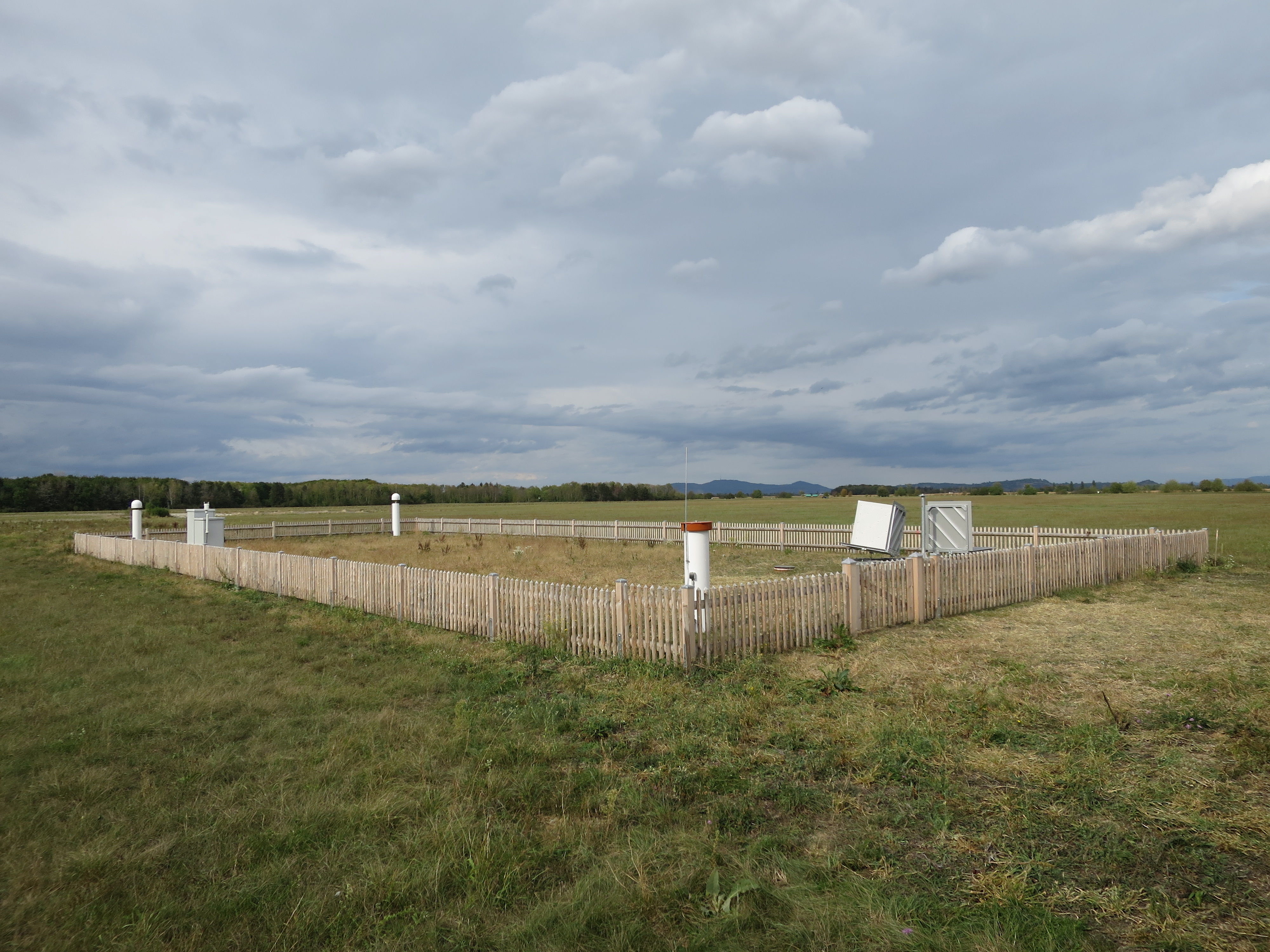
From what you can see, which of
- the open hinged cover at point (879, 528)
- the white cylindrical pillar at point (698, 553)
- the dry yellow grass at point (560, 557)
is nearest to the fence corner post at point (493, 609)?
the white cylindrical pillar at point (698, 553)

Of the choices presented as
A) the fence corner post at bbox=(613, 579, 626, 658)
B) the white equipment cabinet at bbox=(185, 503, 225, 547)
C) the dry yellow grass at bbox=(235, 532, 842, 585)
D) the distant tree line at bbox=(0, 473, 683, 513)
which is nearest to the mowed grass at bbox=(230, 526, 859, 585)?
the dry yellow grass at bbox=(235, 532, 842, 585)

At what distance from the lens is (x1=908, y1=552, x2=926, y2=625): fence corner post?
11547mm

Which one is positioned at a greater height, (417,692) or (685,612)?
(685,612)

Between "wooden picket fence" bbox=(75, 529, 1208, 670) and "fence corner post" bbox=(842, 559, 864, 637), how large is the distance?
20mm

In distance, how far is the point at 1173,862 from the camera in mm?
4195

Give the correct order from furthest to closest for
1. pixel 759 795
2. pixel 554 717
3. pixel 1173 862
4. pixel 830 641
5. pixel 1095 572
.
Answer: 1. pixel 1095 572
2. pixel 830 641
3. pixel 554 717
4. pixel 759 795
5. pixel 1173 862

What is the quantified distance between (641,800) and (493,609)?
21.4 ft

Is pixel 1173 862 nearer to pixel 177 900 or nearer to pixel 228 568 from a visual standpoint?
pixel 177 900

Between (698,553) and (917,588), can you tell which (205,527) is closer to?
(698,553)

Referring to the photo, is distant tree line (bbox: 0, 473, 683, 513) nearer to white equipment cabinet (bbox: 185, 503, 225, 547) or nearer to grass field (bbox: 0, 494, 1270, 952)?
white equipment cabinet (bbox: 185, 503, 225, 547)

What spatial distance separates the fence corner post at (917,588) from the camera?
455 inches

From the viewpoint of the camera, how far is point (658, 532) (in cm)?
3253

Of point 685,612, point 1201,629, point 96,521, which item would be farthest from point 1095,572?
point 96,521

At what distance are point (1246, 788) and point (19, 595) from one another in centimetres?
2164
